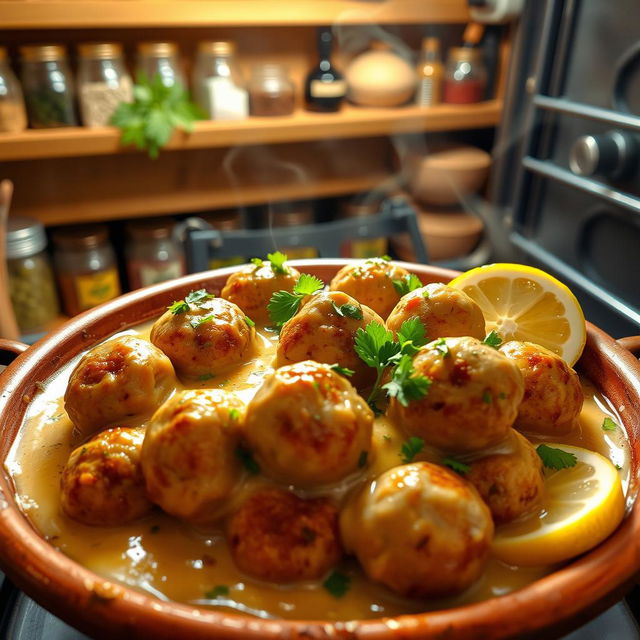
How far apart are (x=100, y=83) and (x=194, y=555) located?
2.23 meters

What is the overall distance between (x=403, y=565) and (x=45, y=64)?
243 centimetres

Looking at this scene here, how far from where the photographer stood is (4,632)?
1044 millimetres

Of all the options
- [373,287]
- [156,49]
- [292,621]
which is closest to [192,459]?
[292,621]

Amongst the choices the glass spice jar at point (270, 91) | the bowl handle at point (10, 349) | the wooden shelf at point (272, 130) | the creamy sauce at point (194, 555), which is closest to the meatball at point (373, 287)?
the creamy sauce at point (194, 555)

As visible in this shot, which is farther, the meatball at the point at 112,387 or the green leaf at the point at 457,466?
the meatball at the point at 112,387

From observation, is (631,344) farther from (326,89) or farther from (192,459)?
(326,89)

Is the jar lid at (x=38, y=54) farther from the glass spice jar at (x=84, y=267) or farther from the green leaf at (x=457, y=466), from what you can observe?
the green leaf at (x=457, y=466)

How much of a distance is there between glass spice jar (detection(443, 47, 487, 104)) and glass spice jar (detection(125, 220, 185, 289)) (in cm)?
155

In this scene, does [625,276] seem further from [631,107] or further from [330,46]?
[330,46]

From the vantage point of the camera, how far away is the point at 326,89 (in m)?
2.88

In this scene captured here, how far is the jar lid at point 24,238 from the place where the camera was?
2.45 m

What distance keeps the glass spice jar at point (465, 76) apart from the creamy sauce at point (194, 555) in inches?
93.4

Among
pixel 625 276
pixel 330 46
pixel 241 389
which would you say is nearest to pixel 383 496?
pixel 241 389

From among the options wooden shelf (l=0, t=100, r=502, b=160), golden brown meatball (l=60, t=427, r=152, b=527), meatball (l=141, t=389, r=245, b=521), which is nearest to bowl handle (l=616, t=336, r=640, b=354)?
meatball (l=141, t=389, r=245, b=521)
